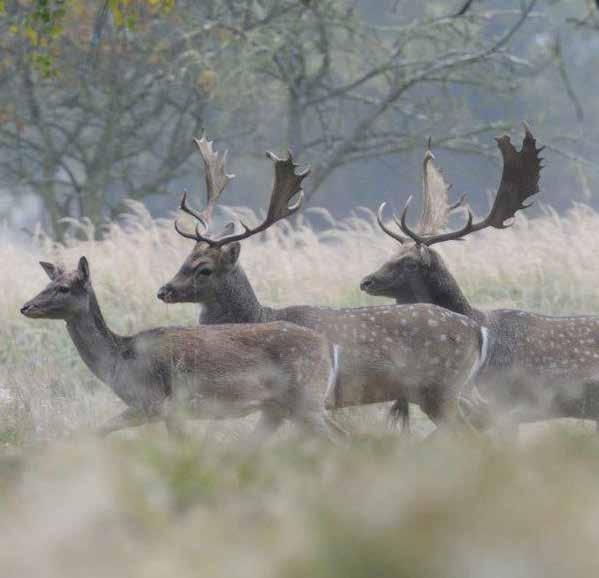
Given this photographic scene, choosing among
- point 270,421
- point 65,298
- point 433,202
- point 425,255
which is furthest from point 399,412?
point 433,202

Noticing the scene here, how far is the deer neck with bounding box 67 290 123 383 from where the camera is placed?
21.2ft

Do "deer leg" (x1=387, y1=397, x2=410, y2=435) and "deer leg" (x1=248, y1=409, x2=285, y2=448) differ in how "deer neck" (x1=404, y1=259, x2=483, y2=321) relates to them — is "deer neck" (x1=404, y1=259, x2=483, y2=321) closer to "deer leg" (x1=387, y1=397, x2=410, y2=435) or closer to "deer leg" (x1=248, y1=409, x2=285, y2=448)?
"deer leg" (x1=387, y1=397, x2=410, y2=435)

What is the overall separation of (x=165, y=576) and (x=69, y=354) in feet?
27.6

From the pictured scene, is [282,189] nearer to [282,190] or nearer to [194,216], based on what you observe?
[282,190]

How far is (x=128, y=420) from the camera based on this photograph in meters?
6.19

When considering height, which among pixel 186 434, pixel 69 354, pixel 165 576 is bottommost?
pixel 69 354

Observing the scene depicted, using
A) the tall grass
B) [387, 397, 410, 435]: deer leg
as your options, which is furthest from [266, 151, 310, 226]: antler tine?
the tall grass

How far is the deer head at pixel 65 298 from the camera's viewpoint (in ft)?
21.4

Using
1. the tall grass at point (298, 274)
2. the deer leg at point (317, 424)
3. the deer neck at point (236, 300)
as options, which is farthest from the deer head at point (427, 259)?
the tall grass at point (298, 274)

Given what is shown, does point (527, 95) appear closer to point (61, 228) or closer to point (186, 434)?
point (61, 228)

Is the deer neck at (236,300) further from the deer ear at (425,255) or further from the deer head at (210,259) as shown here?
the deer ear at (425,255)

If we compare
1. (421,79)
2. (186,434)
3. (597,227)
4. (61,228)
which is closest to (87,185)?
(61,228)

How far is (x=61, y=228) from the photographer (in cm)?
2155

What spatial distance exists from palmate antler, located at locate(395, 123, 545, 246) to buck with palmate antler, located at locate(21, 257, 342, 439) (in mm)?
1609
